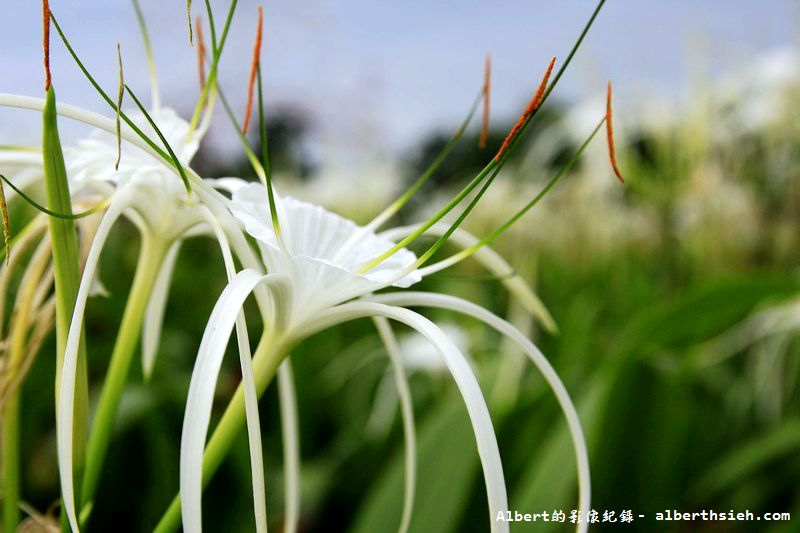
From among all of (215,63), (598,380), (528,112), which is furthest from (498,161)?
(598,380)

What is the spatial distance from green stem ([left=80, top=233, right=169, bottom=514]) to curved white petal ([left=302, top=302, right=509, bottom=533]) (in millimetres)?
106

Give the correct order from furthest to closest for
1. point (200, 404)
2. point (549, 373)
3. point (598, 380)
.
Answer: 1. point (598, 380)
2. point (549, 373)
3. point (200, 404)

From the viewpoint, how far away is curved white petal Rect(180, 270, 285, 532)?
0.84ft

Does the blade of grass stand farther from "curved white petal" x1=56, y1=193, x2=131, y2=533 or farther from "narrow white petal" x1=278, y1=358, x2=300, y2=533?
"narrow white petal" x1=278, y1=358, x2=300, y2=533

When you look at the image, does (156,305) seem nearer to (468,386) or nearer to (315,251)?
(315,251)

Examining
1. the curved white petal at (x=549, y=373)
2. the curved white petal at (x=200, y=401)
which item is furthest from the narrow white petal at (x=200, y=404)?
the curved white petal at (x=549, y=373)

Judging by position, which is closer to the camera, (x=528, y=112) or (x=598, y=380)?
(x=528, y=112)

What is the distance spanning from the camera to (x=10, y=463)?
0.40m

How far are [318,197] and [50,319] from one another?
2.44 m

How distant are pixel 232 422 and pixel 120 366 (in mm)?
81

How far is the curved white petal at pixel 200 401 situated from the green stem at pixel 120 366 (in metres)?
0.12

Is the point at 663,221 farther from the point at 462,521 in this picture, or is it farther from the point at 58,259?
the point at 58,259

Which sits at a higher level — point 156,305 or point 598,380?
point 156,305

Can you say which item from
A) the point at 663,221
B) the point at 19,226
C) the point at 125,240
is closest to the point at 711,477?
the point at 663,221
